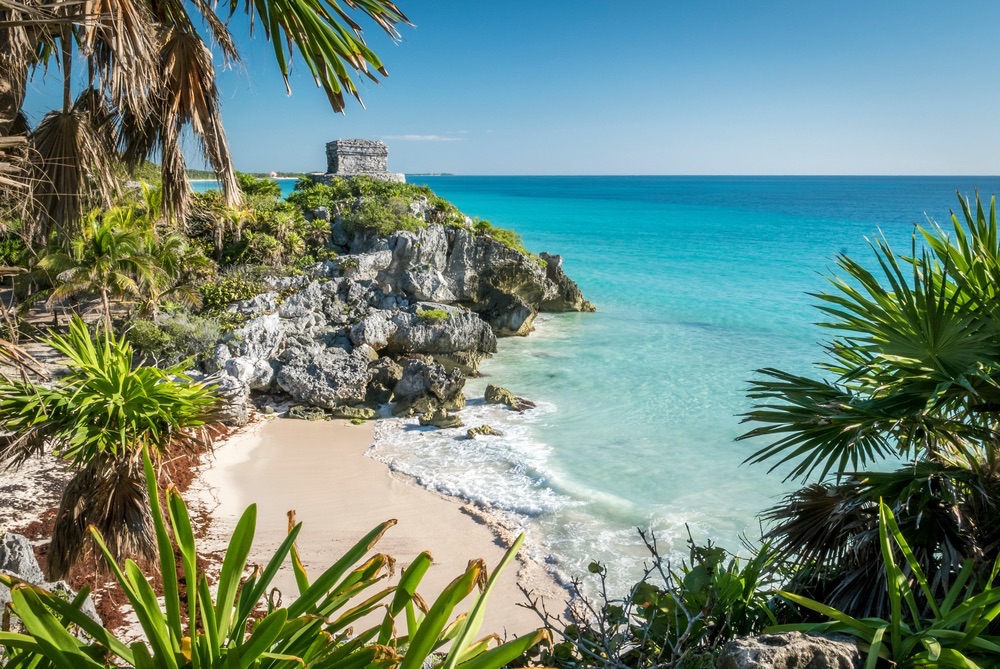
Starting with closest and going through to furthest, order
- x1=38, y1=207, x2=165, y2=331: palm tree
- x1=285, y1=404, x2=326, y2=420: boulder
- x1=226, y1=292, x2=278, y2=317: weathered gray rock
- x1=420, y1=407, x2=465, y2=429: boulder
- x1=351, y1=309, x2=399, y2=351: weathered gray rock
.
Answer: x1=38, y1=207, x2=165, y2=331: palm tree
x1=420, y1=407, x2=465, y2=429: boulder
x1=285, y1=404, x2=326, y2=420: boulder
x1=226, y1=292, x2=278, y2=317: weathered gray rock
x1=351, y1=309, x2=399, y2=351: weathered gray rock

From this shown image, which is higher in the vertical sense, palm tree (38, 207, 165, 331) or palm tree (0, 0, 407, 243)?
palm tree (0, 0, 407, 243)

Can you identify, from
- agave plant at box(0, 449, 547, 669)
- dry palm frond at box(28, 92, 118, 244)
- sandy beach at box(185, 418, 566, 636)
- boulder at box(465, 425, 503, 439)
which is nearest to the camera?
agave plant at box(0, 449, 547, 669)

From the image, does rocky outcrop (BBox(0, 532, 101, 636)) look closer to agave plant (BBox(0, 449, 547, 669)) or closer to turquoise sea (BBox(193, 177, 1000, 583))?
agave plant (BBox(0, 449, 547, 669))

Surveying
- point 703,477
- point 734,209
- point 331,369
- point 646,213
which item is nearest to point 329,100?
point 703,477

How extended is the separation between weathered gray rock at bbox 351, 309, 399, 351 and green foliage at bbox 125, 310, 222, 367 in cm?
288

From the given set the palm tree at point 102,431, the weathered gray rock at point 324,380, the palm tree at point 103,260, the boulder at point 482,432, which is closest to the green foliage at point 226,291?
the palm tree at point 103,260

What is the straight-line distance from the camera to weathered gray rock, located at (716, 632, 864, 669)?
2.21m

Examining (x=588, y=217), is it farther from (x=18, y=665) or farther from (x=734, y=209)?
(x=18, y=665)

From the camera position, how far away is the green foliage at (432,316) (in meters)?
15.6

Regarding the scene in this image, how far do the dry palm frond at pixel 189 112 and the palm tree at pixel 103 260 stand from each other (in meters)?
7.58

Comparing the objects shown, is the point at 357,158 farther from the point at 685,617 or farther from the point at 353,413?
the point at 685,617

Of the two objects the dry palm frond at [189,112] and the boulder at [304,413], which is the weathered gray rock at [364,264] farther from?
the dry palm frond at [189,112]

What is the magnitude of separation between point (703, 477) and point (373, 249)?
11.8 metres

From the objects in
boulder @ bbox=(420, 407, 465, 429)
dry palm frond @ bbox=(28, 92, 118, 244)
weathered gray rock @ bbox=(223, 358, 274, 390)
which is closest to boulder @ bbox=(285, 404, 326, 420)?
weathered gray rock @ bbox=(223, 358, 274, 390)
